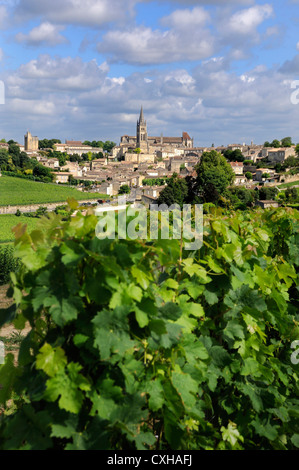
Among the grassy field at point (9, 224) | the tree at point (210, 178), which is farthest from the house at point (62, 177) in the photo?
the tree at point (210, 178)

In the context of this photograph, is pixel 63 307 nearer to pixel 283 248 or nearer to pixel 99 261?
pixel 99 261

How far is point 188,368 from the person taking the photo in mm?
2270

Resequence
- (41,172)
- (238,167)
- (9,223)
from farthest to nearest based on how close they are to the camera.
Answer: (41,172) → (238,167) → (9,223)

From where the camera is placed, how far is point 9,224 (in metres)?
53.2

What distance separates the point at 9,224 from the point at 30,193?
2181 centimetres

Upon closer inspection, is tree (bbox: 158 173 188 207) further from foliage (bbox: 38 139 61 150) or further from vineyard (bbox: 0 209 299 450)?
foliage (bbox: 38 139 61 150)

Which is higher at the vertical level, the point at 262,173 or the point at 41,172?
the point at 41,172

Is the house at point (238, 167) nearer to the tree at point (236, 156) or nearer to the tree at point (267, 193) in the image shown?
the tree at point (236, 156)

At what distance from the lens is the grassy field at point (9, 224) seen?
140 feet

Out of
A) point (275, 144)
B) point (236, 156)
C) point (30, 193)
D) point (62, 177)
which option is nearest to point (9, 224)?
point (30, 193)

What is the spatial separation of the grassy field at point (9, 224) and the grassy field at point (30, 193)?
5.19 metres

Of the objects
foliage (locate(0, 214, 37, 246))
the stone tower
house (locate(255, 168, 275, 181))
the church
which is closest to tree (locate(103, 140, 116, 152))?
the church

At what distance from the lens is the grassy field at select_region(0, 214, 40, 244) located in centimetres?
4259

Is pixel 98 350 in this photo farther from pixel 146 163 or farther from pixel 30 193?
pixel 146 163
